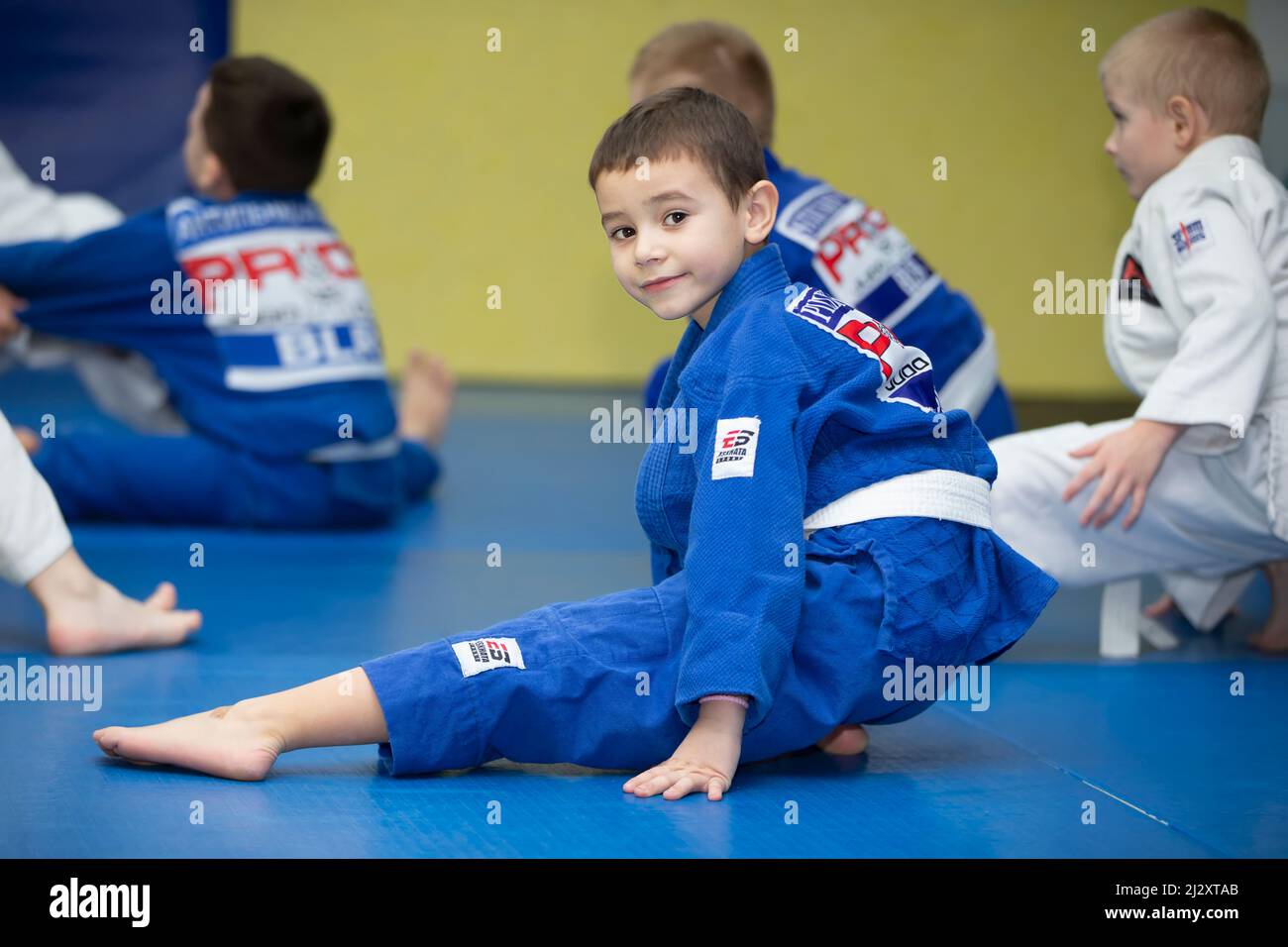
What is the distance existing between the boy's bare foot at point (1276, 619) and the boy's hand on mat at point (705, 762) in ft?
4.53

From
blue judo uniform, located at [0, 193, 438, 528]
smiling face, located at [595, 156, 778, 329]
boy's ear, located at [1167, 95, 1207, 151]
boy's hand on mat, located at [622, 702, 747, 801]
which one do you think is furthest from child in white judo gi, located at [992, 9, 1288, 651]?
blue judo uniform, located at [0, 193, 438, 528]

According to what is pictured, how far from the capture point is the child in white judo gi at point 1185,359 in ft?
7.84

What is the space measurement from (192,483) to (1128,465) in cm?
217

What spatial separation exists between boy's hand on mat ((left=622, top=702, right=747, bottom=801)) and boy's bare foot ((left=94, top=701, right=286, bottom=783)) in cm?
40

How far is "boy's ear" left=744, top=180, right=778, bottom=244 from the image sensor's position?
1.85 metres

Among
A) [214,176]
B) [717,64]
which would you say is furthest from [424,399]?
[717,64]

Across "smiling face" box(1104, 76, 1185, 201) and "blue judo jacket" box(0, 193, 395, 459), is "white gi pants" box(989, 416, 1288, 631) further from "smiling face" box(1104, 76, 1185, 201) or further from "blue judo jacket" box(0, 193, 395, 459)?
"blue judo jacket" box(0, 193, 395, 459)

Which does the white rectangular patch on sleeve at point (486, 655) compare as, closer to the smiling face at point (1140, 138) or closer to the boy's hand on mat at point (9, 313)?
the smiling face at point (1140, 138)

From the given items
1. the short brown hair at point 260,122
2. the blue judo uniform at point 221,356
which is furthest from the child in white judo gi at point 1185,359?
the short brown hair at point 260,122

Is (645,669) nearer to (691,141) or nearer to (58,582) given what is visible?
(691,141)

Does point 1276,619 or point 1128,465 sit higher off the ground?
point 1128,465

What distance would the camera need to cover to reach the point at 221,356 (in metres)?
3.57
